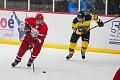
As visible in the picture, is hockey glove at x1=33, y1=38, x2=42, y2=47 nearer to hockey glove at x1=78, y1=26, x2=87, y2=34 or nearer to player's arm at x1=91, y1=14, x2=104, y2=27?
hockey glove at x1=78, y1=26, x2=87, y2=34

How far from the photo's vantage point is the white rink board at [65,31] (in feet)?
26.0

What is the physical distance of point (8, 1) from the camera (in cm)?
1020

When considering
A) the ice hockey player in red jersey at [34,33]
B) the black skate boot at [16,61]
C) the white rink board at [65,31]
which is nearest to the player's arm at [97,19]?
the white rink board at [65,31]

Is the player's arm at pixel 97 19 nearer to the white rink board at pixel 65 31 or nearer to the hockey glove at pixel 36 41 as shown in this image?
the white rink board at pixel 65 31

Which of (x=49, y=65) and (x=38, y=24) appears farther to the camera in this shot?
(x=49, y=65)

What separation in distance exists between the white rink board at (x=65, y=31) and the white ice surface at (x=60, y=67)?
1.03 feet

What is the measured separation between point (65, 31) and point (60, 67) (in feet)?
7.87

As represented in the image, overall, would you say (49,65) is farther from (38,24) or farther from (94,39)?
(94,39)

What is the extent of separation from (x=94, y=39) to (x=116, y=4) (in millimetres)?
1259

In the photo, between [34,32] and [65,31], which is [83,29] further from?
[65,31]

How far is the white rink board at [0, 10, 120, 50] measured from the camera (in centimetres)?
791

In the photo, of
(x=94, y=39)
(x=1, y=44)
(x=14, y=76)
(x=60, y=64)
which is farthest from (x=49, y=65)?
(x=1, y=44)

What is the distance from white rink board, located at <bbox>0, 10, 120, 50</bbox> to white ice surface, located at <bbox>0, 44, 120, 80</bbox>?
1.03ft

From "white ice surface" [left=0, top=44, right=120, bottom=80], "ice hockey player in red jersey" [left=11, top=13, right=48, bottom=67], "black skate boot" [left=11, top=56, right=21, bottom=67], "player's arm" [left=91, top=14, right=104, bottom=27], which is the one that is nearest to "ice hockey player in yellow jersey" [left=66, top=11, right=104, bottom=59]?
"player's arm" [left=91, top=14, right=104, bottom=27]
